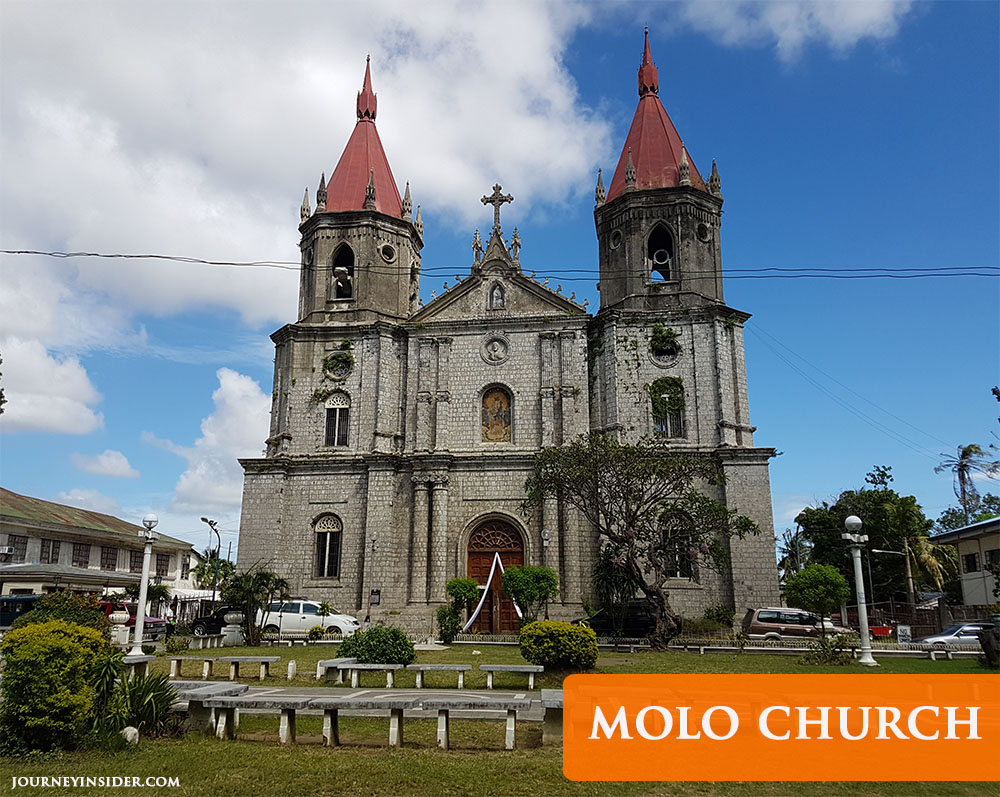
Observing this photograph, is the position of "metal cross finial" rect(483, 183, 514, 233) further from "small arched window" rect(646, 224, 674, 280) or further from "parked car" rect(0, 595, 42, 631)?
"parked car" rect(0, 595, 42, 631)

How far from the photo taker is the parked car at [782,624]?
25.2 metres

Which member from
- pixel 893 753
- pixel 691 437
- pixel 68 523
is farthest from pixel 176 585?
pixel 893 753

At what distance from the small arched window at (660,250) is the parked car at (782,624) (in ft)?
44.8

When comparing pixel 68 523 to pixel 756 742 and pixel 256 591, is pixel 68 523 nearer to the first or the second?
pixel 256 591

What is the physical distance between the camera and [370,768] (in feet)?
25.3

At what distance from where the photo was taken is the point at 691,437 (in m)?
29.6

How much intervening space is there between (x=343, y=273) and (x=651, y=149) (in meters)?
14.1

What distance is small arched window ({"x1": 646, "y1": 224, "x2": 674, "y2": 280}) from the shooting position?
105 ft

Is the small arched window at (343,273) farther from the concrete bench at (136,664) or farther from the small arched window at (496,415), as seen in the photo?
the concrete bench at (136,664)

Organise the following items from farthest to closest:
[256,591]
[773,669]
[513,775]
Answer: [256,591] < [773,669] < [513,775]

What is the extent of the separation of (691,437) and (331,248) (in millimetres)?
16823

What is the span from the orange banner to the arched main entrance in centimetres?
2059

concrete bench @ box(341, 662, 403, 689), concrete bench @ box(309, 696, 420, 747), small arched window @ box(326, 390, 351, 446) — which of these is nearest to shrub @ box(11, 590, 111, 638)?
concrete bench @ box(341, 662, 403, 689)

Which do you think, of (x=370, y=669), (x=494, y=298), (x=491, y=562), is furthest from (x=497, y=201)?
(x=370, y=669)
